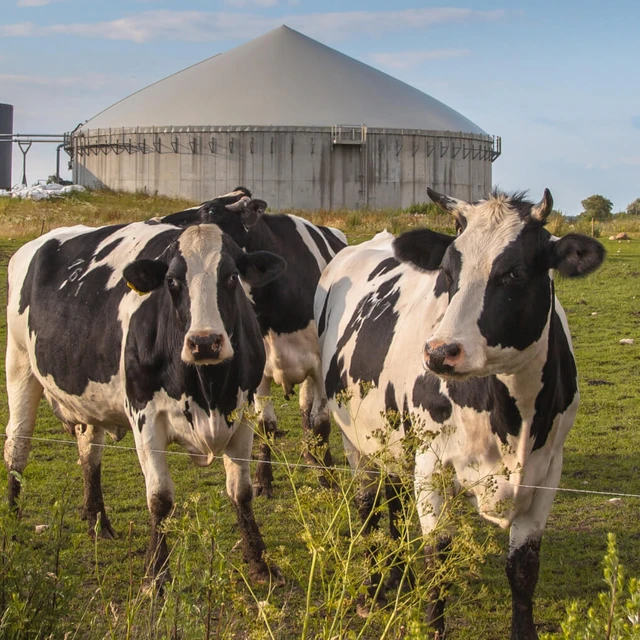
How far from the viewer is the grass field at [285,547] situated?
3.31 meters

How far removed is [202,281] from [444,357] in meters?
1.93

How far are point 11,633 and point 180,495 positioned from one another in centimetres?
374

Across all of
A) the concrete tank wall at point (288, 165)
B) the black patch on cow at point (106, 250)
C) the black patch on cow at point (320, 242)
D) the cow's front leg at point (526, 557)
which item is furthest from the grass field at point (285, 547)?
the concrete tank wall at point (288, 165)

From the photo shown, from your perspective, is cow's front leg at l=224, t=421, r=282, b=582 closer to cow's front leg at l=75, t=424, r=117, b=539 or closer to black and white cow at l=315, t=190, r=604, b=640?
black and white cow at l=315, t=190, r=604, b=640

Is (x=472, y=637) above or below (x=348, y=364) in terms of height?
below

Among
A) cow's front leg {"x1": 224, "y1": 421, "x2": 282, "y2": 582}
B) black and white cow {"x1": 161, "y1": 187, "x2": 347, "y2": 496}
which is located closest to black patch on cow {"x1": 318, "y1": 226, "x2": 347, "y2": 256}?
black and white cow {"x1": 161, "y1": 187, "x2": 347, "y2": 496}

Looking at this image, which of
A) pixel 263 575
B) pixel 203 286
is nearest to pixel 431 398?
pixel 203 286

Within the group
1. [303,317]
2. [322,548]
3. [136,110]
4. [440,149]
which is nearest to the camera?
[322,548]

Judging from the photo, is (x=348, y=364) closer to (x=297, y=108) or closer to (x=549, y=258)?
(x=549, y=258)

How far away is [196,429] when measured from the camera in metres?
5.71

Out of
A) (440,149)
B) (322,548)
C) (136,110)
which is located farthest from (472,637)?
(136,110)

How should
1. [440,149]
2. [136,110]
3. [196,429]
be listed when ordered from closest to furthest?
[196,429]
[440,149]
[136,110]

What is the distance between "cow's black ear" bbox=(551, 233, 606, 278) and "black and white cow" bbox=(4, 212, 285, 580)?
181 cm

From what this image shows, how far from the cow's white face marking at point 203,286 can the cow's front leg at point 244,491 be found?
833 millimetres
